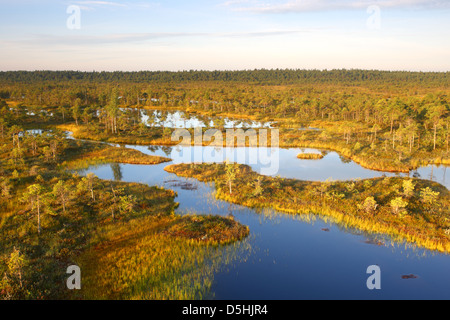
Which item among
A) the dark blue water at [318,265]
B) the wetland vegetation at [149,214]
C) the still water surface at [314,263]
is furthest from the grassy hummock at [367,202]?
the dark blue water at [318,265]

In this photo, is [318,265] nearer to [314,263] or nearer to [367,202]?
[314,263]

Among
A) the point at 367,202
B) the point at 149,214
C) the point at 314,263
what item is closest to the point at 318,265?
the point at 314,263

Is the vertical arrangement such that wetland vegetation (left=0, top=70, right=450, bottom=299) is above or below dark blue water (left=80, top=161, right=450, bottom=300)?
above

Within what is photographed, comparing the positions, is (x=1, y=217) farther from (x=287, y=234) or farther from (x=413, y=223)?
(x=413, y=223)

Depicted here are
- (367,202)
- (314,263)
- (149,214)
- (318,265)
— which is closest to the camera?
(318,265)

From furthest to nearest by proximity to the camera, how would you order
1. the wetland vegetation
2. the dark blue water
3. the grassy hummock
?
the grassy hummock, the wetland vegetation, the dark blue water

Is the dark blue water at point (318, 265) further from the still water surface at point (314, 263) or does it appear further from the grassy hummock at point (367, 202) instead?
the grassy hummock at point (367, 202)

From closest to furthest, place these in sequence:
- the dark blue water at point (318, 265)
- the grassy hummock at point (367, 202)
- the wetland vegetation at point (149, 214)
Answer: the dark blue water at point (318, 265) → the wetland vegetation at point (149, 214) → the grassy hummock at point (367, 202)

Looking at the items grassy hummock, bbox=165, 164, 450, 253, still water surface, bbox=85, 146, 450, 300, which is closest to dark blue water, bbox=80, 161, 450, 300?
still water surface, bbox=85, 146, 450, 300

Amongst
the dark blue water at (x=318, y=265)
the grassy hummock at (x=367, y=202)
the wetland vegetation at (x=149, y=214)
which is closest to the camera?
the dark blue water at (x=318, y=265)

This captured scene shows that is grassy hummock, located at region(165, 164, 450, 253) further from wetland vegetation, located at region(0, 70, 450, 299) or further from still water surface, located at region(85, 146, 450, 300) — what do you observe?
still water surface, located at region(85, 146, 450, 300)
